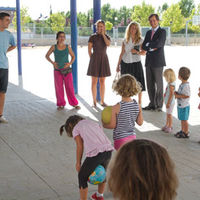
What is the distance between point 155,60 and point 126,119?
416 cm

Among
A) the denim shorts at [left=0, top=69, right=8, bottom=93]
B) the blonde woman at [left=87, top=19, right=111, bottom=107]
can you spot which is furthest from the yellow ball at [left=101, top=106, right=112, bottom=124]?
the blonde woman at [left=87, top=19, right=111, bottom=107]

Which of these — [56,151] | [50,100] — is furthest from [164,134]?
[50,100]

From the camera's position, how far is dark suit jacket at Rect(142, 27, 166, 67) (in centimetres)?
784

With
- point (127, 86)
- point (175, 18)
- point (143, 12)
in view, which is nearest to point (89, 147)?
point (127, 86)

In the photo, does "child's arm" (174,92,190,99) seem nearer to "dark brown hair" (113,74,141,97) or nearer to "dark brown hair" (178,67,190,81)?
"dark brown hair" (178,67,190,81)

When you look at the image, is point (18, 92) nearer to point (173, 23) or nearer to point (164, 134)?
point (164, 134)

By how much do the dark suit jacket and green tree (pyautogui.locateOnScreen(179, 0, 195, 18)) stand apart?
230 ft

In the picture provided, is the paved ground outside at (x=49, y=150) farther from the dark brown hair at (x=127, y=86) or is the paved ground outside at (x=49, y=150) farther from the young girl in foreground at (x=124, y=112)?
the dark brown hair at (x=127, y=86)

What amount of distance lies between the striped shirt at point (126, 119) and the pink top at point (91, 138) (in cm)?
60

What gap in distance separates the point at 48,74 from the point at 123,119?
12003 millimetres

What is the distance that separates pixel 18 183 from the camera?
4266mm

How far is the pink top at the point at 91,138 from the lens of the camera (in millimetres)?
3449

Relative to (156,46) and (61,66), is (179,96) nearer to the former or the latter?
(156,46)

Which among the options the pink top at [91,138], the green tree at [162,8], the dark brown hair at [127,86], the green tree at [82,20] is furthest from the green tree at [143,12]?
the pink top at [91,138]
